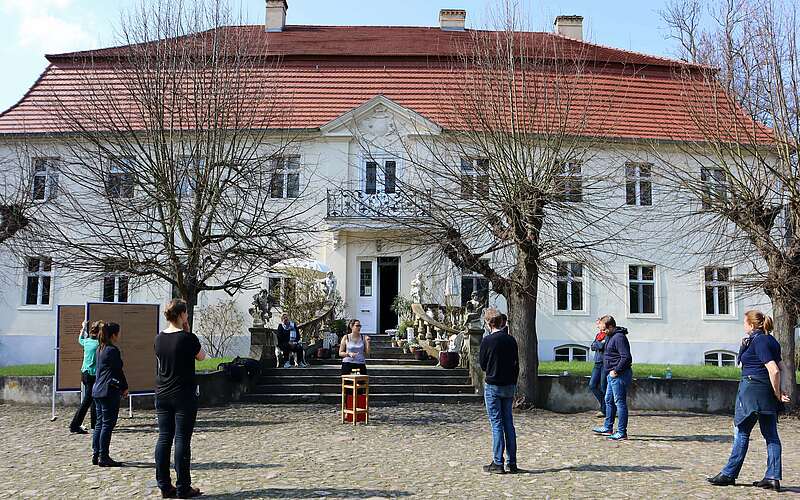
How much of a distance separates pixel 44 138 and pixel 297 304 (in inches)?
358

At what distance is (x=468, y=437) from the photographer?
10.7m

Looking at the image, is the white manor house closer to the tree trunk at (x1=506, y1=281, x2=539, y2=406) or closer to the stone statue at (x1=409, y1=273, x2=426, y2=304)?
the stone statue at (x1=409, y1=273, x2=426, y2=304)

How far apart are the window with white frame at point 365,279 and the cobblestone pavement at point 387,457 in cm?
1058

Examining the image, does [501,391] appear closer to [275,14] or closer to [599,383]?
[599,383]

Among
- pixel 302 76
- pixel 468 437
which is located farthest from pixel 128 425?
pixel 302 76

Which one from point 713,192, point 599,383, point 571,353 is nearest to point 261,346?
point 599,383

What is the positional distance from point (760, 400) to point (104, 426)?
6951 mm

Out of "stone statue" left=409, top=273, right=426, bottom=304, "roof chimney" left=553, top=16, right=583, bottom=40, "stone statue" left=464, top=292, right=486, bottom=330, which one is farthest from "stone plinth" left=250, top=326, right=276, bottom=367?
"roof chimney" left=553, top=16, right=583, bottom=40

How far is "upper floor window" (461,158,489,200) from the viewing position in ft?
45.6

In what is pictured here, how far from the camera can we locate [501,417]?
796cm

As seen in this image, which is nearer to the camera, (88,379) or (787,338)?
(88,379)

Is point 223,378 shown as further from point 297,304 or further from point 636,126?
point 636,126

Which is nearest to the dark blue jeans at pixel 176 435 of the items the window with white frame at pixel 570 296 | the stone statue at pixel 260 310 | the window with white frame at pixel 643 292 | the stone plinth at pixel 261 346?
the stone plinth at pixel 261 346

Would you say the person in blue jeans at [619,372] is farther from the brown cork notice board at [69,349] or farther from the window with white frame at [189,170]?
the brown cork notice board at [69,349]
